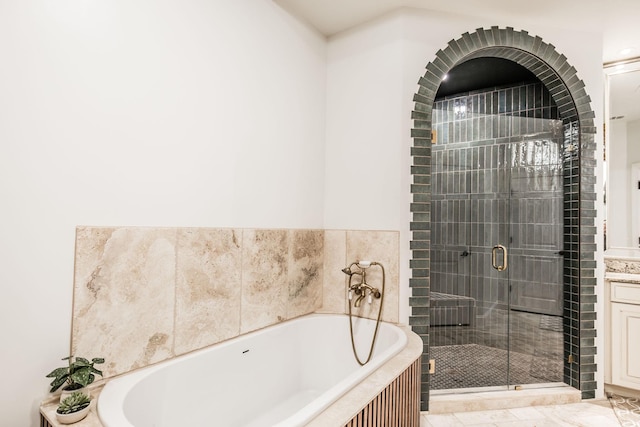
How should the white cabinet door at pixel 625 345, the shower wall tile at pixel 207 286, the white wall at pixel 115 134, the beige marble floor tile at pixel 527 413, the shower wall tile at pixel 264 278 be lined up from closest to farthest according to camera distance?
the white wall at pixel 115 134, the shower wall tile at pixel 207 286, the shower wall tile at pixel 264 278, the beige marble floor tile at pixel 527 413, the white cabinet door at pixel 625 345

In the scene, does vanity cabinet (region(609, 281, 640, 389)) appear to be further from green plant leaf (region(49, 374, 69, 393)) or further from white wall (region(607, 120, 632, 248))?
green plant leaf (region(49, 374, 69, 393))

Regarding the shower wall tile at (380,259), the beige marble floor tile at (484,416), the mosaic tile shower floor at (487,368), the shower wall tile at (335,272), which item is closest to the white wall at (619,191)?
the mosaic tile shower floor at (487,368)

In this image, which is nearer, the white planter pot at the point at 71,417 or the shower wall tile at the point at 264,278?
the white planter pot at the point at 71,417

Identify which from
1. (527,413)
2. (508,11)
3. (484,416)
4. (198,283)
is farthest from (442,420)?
(508,11)

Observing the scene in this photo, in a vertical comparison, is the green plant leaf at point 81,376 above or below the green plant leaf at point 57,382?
above

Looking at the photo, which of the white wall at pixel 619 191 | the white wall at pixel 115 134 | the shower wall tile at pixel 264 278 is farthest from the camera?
the white wall at pixel 619 191

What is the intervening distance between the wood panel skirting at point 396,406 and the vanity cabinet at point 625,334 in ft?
5.92

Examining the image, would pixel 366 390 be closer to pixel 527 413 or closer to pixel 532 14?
pixel 527 413

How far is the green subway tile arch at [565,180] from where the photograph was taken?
229cm

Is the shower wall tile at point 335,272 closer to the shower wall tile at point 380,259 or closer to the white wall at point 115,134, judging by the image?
the shower wall tile at point 380,259

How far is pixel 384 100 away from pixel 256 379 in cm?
195

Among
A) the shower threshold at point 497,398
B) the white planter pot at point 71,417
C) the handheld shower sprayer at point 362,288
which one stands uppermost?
the handheld shower sprayer at point 362,288

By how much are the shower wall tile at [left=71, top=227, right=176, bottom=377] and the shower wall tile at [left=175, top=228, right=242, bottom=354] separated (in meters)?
0.05

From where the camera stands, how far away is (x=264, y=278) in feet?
6.91
